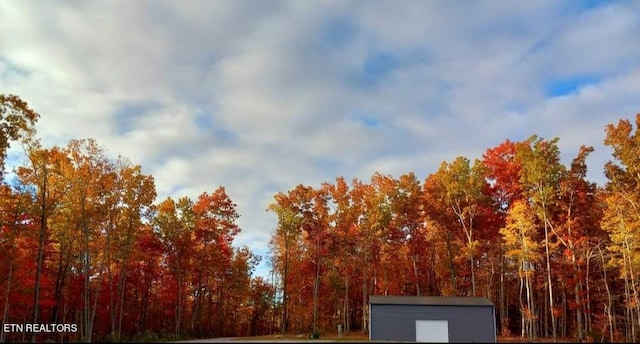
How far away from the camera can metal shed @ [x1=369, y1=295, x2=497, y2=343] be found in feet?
98.9

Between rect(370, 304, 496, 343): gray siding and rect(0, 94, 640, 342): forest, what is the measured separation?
7.84 m

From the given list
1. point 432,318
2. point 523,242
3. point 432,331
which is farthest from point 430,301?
point 523,242

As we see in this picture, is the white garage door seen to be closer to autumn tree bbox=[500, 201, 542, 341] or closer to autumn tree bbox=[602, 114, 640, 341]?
autumn tree bbox=[500, 201, 542, 341]

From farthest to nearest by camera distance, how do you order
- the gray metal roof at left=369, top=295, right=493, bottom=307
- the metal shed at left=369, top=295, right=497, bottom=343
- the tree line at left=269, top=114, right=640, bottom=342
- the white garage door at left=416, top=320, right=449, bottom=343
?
1. the tree line at left=269, top=114, right=640, bottom=342
2. the gray metal roof at left=369, top=295, right=493, bottom=307
3. the metal shed at left=369, top=295, right=497, bottom=343
4. the white garage door at left=416, top=320, right=449, bottom=343

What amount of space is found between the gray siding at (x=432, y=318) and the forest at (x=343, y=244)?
7.84 metres

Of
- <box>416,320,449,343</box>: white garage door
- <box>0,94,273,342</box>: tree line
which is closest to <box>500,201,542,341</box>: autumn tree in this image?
<box>416,320,449,343</box>: white garage door

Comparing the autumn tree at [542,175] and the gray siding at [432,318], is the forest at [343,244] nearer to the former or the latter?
the autumn tree at [542,175]

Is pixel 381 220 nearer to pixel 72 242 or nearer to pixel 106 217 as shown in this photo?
pixel 106 217

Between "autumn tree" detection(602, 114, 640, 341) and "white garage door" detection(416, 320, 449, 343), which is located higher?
"autumn tree" detection(602, 114, 640, 341)

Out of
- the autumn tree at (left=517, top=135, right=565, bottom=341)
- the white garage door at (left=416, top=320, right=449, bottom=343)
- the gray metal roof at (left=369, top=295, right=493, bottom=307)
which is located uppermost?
the autumn tree at (left=517, top=135, right=565, bottom=341)

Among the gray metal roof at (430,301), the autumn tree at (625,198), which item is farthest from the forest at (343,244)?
the gray metal roof at (430,301)

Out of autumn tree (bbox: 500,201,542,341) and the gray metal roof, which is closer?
the gray metal roof

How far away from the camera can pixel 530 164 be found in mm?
37906

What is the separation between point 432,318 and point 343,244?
17.1m
